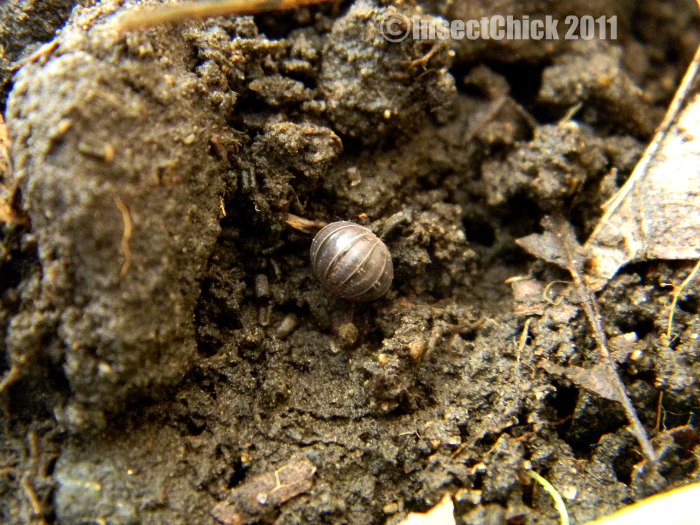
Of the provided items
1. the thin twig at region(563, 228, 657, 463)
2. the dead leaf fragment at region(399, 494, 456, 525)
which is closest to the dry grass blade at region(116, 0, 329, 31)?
the thin twig at region(563, 228, 657, 463)

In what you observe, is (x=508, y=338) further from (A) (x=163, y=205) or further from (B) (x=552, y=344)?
(A) (x=163, y=205)

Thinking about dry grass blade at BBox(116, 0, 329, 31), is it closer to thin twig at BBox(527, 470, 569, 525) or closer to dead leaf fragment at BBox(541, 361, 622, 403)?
dead leaf fragment at BBox(541, 361, 622, 403)

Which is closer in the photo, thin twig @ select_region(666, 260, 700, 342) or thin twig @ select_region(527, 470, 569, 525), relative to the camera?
thin twig @ select_region(527, 470, 569, 525)

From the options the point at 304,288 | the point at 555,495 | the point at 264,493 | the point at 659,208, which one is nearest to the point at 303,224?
the point at 304,288

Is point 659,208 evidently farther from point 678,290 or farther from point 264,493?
point 264,493

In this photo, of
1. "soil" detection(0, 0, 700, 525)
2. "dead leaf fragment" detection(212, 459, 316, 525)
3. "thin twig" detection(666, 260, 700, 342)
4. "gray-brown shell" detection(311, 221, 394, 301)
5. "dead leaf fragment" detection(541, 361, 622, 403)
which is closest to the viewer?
"soil" detection(0, 0, 700, 525)

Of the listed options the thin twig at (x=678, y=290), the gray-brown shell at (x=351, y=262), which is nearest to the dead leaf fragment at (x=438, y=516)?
the gray-brown shell at (x=351, y=262)
